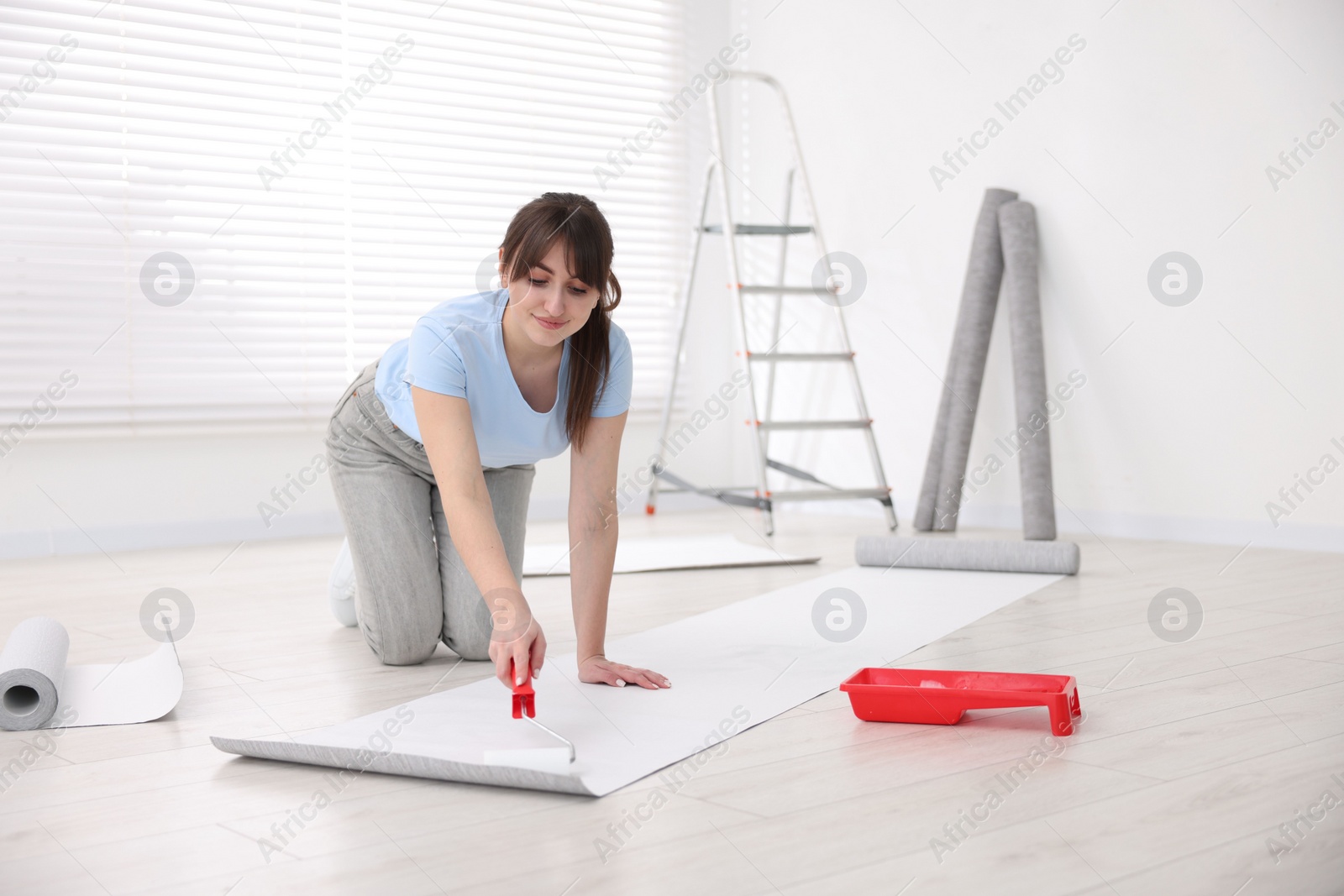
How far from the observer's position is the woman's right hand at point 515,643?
1275mm

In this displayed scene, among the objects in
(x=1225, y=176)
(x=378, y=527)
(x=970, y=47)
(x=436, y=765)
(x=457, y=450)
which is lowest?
(x=436, y=765)

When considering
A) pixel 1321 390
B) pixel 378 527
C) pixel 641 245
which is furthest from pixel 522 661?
pixel 641 245

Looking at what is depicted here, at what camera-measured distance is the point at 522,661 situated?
1.27 metres

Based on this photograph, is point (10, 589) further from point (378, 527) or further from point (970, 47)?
point (970, 47)

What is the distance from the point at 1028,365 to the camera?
3.63 metres

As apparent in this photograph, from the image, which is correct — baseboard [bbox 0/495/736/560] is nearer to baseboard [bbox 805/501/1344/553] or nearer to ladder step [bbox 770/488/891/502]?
ladder step [bbox 770/488/891/502]

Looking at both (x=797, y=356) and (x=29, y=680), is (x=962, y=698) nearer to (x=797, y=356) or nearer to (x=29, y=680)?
(x=29, y=680)

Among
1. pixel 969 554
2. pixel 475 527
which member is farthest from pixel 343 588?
pixel 969 554

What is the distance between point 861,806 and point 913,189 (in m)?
3.34

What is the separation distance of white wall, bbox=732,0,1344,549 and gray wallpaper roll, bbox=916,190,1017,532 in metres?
0.15

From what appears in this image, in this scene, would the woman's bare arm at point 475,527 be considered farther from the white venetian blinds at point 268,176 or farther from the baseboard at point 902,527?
the white venetian blinds at point 268,176

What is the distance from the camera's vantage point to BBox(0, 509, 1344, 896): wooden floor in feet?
3.43

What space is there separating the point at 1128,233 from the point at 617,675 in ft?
8.27

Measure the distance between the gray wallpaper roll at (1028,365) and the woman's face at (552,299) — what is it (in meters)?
2.26
